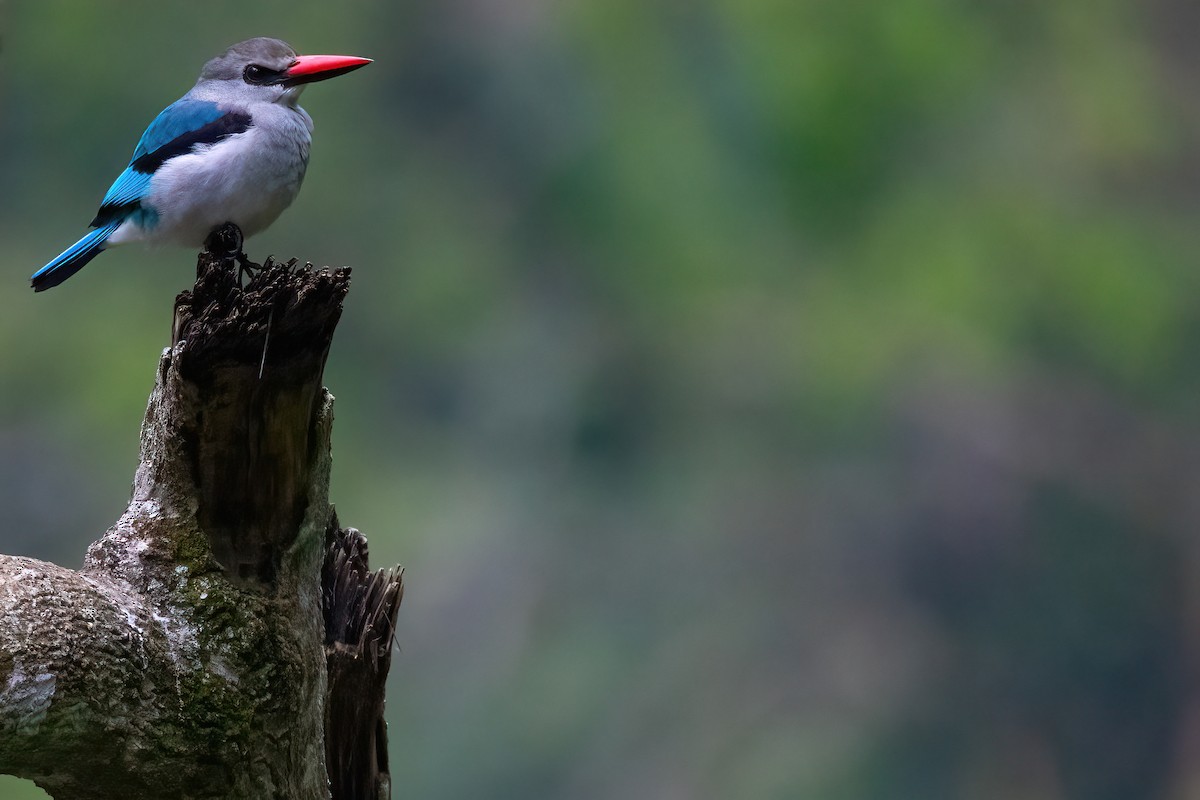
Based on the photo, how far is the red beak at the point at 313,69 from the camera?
448cm

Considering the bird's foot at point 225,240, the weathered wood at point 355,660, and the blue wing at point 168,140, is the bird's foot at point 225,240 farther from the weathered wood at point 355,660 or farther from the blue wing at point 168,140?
the weathered wood at point 355,660

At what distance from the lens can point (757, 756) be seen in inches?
421

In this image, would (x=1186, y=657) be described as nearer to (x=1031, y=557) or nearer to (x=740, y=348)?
(x=1031, y=557)

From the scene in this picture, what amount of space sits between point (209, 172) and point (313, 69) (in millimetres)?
624

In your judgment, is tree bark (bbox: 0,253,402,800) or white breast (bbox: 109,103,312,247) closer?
tree bark (bbox: 0,253,402,800)

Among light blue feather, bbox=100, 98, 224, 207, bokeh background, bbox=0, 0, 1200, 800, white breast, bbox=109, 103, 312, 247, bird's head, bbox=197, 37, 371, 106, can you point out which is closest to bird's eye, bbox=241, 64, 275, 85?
bird's head, bbox=197, 37, 371, 106

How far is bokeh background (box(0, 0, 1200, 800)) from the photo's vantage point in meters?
11.1

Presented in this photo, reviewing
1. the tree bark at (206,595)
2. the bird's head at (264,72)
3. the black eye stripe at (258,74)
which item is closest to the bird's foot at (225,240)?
the bird's head at (264,72)

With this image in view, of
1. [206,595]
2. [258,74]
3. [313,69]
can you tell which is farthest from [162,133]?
[206,595]

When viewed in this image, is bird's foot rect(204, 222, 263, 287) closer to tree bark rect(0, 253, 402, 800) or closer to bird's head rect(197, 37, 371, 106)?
bird's head rect(197, 37, 371, 106)

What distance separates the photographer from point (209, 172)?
411 centimetres

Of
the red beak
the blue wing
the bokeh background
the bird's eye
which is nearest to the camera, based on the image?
the blue wing

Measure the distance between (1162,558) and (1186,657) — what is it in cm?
→ 74

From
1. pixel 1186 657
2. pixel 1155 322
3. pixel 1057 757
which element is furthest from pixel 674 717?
pixel 1155 322
